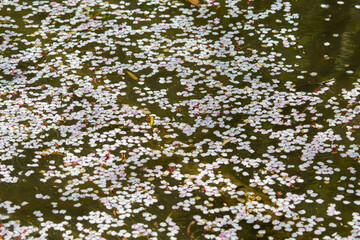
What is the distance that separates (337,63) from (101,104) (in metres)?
1.84

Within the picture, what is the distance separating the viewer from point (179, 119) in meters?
4.10

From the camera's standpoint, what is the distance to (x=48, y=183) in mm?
3555

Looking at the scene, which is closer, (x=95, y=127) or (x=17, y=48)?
(x=95, y=127)

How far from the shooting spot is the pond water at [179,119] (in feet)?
10.8

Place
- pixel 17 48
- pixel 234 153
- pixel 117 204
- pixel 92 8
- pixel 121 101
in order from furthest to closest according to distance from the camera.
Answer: pixel 92 8 → pixel 17 48 → pixel 121 101 → pixel 234 153 → pixel 117 204

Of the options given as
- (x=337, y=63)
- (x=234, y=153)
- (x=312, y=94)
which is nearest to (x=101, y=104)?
(x=234, y=153)

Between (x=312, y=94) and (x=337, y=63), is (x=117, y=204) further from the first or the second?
(x=337, y=63)

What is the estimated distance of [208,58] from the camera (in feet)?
15.7

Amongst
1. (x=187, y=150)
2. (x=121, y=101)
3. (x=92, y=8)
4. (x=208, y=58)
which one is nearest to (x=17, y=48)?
(x=92, y=8)

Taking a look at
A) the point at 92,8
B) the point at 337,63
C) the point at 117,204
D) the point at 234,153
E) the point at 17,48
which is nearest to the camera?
the point at 117,204

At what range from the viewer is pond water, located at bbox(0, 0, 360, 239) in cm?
330

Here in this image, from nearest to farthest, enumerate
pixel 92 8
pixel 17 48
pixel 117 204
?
pixel 117 204, pixel 17 48, pixel 92 8

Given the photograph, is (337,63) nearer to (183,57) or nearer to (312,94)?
(312,94)

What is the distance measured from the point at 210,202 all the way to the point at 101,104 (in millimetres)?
1279
